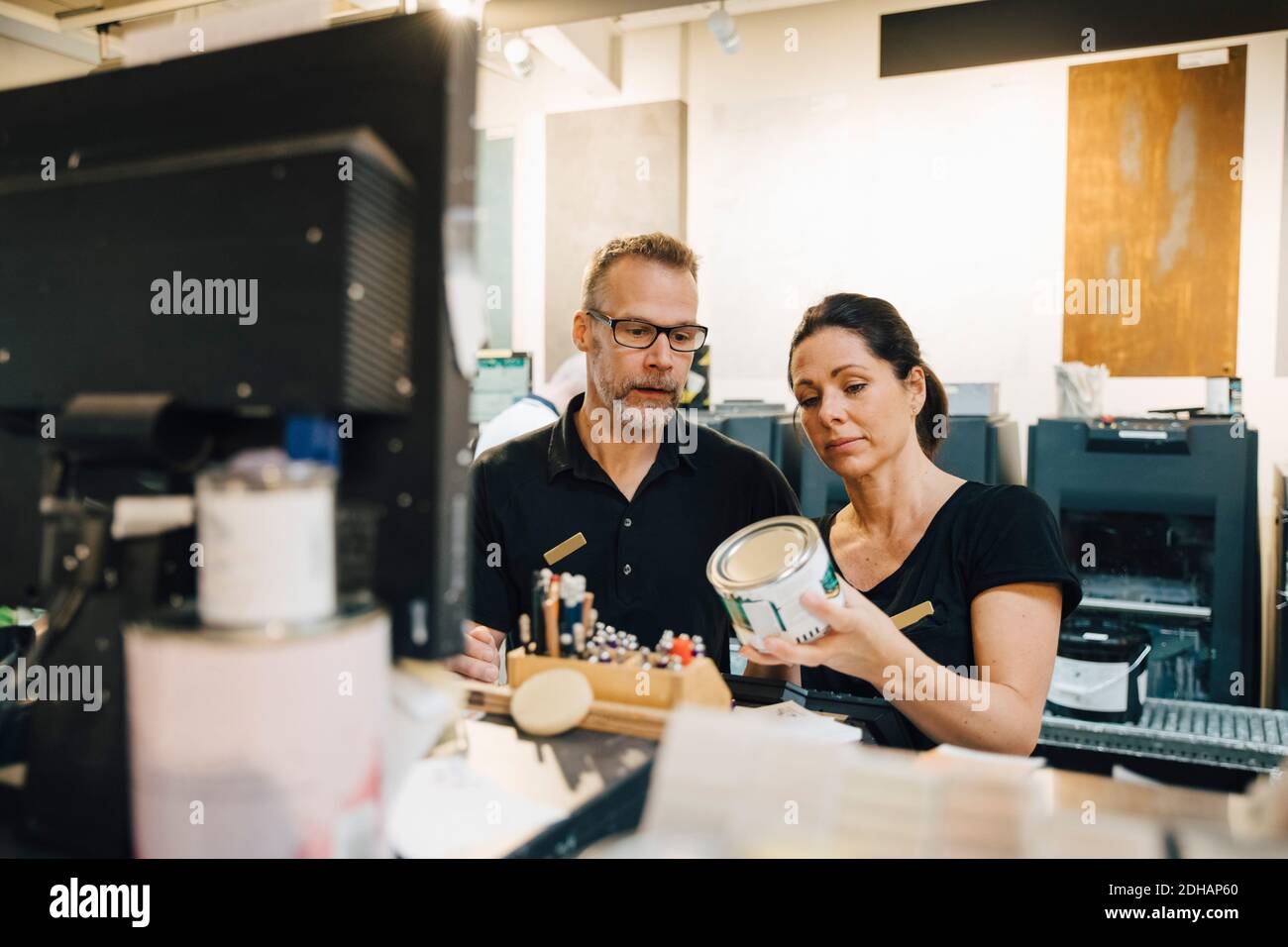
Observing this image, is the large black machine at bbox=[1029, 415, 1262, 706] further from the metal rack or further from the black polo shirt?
the black polo shirt

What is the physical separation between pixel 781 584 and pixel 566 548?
38.6 inches

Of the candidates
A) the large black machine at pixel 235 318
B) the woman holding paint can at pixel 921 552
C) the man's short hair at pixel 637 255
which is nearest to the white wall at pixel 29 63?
the man's short hair at pixel 637 255

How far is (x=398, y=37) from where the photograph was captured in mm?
733

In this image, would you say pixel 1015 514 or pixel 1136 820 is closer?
pixel 1136 820

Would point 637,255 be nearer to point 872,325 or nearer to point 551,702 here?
point 872,325

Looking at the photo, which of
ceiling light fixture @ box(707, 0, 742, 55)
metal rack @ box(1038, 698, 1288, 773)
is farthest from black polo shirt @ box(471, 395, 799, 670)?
ceiling light fixture @ box(707, 0, 742, 55)

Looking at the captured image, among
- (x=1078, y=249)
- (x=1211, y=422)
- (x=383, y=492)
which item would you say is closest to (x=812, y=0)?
(x=1078, y=249)

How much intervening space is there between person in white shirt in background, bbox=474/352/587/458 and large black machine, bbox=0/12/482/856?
221cm

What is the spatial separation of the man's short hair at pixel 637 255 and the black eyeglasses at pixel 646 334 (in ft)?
0.28

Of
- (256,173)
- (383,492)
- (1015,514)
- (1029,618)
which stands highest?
(256,173)

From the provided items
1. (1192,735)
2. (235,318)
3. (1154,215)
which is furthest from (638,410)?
(1154,215)

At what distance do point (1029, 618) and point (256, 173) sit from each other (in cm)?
134

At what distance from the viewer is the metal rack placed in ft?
9.48

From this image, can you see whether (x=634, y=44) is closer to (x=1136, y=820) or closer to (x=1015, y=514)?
(x=1015, y=514)
